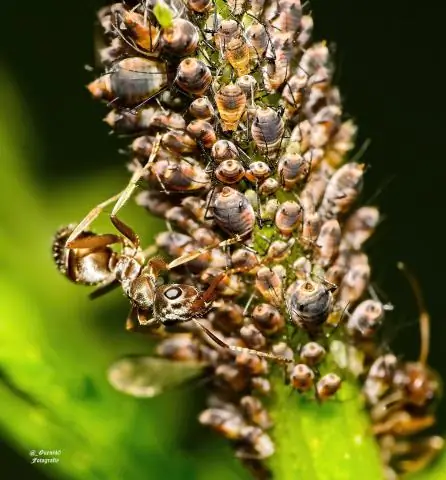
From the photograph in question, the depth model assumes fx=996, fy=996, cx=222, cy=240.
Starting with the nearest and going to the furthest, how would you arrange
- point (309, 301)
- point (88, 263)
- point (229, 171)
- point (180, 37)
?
point (180, 37), point (229, 171), point (309, 301), point (88, 263)

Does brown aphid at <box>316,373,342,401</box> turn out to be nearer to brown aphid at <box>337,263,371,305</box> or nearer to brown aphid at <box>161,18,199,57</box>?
brown aphid at <box>337,263,371,305</box>

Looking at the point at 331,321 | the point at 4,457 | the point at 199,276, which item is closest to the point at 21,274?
the point at 4,457

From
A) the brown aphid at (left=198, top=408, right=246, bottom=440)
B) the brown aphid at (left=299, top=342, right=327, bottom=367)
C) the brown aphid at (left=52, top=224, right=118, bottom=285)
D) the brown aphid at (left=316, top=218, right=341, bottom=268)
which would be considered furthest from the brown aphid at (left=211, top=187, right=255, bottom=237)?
the brown aphid at (left=52, top=224, right=118, bottom=285)

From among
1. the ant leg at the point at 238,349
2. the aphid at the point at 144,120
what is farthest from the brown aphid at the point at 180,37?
the ant leg at the point at 238,349

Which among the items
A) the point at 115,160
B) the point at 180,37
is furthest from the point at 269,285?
the point at 115,160

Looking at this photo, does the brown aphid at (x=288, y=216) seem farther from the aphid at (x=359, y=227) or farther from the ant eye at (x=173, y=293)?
the ant eye at (x=173, y=293)

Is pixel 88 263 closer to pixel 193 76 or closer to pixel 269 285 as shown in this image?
pixel 269 285

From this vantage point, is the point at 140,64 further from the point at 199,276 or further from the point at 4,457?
the point at 4,457
